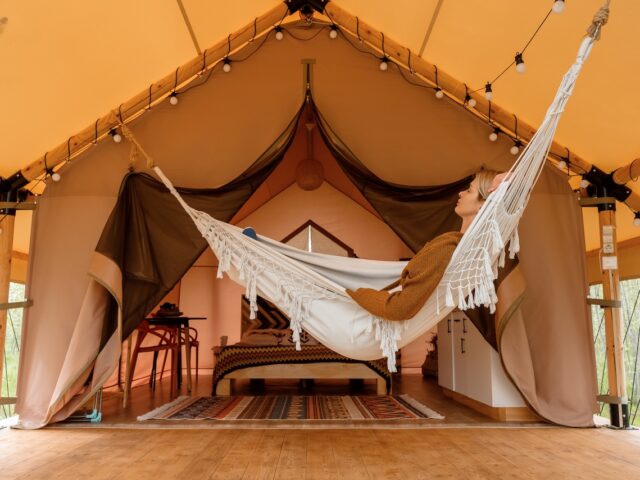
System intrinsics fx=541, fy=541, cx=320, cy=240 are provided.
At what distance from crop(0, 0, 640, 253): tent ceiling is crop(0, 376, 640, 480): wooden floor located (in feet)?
5.68

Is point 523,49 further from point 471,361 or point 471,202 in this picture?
point 471,361

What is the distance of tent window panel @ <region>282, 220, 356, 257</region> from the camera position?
6.53 m

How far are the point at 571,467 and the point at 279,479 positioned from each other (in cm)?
122

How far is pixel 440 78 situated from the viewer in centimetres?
330

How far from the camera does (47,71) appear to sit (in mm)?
3078

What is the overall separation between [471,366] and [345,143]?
1.72 m

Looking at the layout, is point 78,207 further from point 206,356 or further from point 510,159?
point 206,356

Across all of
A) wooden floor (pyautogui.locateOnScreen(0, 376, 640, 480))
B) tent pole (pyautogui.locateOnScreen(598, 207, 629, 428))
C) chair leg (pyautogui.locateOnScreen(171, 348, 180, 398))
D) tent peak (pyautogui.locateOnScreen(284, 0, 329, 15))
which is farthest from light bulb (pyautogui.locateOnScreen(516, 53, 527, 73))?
chair leg (pyautogui.locateOnScreen(171, 348, 180, 398))

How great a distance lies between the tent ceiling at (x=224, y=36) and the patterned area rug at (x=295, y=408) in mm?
1903

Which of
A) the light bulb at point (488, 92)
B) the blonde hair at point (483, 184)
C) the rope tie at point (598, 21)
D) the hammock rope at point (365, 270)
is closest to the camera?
the rope tie at point (598, 21)

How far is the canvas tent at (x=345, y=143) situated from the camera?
10.5ft

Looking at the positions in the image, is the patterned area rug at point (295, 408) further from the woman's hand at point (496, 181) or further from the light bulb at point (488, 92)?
the light bulb at point (488, 92)

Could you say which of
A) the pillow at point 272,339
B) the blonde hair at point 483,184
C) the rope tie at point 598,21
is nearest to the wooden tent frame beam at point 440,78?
the blonde hair at point 483,184

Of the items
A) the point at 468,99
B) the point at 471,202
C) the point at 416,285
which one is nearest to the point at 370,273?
the point at 416,285
